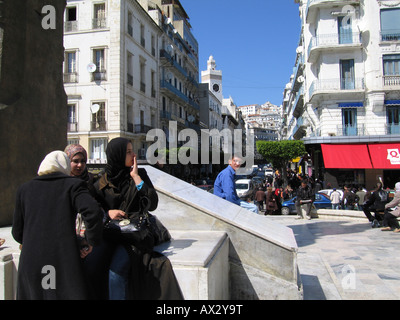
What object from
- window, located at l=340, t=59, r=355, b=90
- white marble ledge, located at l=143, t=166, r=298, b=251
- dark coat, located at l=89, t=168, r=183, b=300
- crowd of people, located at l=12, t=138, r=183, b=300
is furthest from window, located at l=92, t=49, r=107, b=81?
dark coat, located at l=89, t=168, r=183, b=300

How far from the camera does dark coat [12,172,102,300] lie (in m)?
2.21

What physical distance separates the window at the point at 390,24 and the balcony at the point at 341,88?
10.5 feet

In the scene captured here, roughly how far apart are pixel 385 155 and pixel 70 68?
23796mm

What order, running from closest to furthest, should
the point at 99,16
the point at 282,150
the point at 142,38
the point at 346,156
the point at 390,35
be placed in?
the point at 346,156 < the point at 390,35 < the point at 99,16 < the point at 282,150 < the point at 142,38

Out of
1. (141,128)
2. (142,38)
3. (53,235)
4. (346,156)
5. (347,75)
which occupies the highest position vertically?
(142,38)

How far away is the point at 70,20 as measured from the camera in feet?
90.4

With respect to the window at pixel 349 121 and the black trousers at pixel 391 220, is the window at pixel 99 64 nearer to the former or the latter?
the window at pixel 349 121

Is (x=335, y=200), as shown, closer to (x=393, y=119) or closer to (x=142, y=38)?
(x=393, y=119)

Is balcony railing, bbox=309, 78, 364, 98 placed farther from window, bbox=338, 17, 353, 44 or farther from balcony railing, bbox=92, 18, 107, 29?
balcony railing, bbox=92, 18, 107, 29

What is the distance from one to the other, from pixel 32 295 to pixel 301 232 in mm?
7933

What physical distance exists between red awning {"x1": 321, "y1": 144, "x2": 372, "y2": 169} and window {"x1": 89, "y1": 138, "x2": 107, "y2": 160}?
15982 mm

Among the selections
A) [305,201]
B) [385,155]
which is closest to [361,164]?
[385,155]

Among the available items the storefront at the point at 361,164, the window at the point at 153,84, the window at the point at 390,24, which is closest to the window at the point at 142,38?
the window at the point at 153,84
